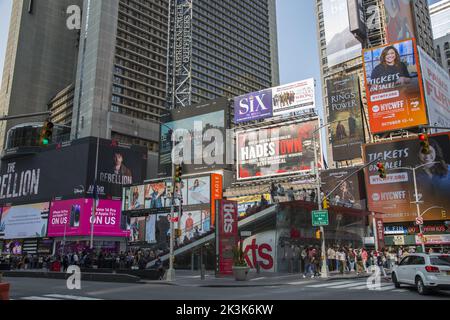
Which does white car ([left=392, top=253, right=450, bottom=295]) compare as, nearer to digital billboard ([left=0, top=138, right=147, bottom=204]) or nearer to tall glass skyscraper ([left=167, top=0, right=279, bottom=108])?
digital billboard ([left=0, top=138, right=147, bottom=204])

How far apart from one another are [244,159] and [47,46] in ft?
300

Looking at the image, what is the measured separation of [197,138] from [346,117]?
90.5ft

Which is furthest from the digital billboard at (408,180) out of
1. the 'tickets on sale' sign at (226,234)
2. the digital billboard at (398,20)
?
the 'tickets on sale' sign at (226,234)

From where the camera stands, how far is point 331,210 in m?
40.1

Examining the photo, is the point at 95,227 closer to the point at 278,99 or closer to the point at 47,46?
the point at 278,99

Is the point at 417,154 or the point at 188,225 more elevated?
the point at 417,154

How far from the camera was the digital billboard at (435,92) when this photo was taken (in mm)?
68938

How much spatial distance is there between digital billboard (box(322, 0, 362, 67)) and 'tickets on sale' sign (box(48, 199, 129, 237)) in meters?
60.0

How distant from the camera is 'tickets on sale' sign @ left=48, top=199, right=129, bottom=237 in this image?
73.2 meters

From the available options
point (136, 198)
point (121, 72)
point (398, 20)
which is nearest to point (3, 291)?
point (136, 198)

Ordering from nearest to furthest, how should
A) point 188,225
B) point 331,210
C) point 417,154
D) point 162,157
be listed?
point 331,210, point 188,225, point 417,154, point 162,157

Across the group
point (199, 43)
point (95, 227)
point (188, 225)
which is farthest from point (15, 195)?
point (199, 43)

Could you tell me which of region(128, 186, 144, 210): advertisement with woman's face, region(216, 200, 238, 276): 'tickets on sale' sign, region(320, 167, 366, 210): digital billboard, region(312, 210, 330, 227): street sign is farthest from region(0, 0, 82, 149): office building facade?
region(312, 210, 330, 227): street sign

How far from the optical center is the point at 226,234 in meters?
28.4
